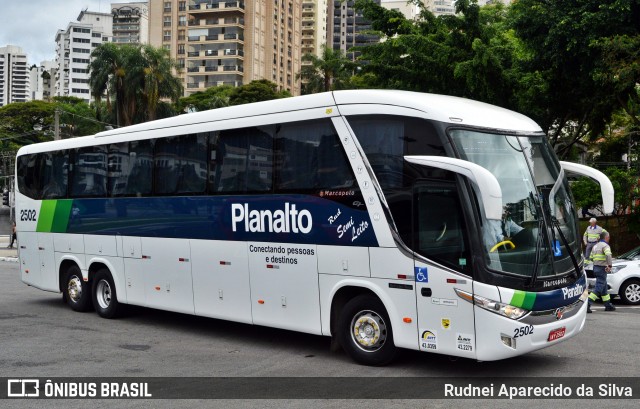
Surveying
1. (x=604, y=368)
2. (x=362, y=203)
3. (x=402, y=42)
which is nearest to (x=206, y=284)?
(x=362, y=203)

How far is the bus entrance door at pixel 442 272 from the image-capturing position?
814cm

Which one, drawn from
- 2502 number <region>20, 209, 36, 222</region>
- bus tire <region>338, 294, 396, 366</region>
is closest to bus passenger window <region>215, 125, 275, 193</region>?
bus tire <region>338, 294, 396, 366</region>

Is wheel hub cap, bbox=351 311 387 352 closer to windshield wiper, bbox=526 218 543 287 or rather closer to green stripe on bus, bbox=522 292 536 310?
green stripe on bus, bbox=522 292 536 310

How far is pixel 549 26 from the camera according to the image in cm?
2069

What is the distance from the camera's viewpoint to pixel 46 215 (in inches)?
609

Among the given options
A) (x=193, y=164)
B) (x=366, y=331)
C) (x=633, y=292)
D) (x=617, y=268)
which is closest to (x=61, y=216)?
(x=193, y=164)

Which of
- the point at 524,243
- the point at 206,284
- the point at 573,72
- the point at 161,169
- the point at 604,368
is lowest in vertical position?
the point at 604,368

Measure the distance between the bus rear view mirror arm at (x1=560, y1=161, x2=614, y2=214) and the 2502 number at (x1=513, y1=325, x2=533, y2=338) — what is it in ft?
6.60

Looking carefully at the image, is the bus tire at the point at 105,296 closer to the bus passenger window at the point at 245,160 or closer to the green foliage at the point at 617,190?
the bus passenger window at the point at 245,160

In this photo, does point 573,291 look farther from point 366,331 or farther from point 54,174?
point 54,174

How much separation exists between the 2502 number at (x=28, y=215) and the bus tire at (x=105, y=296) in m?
2.75

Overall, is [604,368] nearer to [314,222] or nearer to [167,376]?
[314,222]

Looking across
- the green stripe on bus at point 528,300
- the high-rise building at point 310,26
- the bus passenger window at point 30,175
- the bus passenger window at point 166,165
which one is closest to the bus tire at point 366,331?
the green stripe on bus at point 528,300

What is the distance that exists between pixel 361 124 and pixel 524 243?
2.57 m
